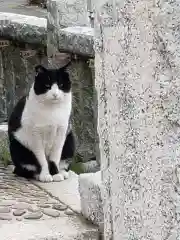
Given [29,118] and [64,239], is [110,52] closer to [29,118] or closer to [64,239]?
[64,239]

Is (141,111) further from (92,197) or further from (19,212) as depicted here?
(19,212)

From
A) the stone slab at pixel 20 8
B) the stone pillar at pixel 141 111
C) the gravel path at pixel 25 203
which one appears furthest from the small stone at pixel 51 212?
the stone slab at pixel 20 8

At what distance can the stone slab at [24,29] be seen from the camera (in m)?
6.17

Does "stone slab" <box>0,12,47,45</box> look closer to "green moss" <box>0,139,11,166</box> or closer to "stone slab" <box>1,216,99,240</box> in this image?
"green moss" <box>0,139,11,166</box>

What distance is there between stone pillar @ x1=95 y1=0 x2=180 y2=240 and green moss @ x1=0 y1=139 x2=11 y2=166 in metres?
2.92

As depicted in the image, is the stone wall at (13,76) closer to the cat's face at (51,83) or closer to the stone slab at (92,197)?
the cat's face at (51,83)

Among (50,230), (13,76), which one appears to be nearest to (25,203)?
(50,230)

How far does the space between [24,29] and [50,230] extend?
2966 millimetres

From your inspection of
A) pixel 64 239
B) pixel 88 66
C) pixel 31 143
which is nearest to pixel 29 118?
pixel 31 143

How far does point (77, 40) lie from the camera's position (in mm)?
5555

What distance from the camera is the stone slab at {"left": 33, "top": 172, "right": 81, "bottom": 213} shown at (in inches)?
161

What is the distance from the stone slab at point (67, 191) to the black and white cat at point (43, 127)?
0.18 m

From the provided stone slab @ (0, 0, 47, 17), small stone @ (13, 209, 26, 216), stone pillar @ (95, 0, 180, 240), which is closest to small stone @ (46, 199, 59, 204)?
small stone @ (13, 209, 26, 216)

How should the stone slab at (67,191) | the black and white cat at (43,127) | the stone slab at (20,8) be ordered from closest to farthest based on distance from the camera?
1. the stone slab at (67,191)
2. the black and white cat at (43,127)
3. the stone slab at (20,8)
